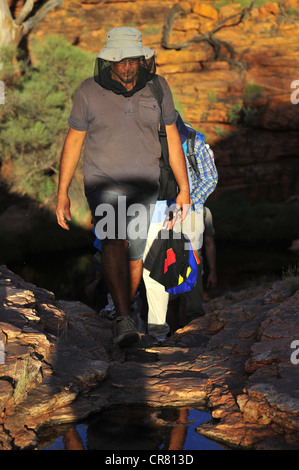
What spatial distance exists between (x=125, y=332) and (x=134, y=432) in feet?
4.43

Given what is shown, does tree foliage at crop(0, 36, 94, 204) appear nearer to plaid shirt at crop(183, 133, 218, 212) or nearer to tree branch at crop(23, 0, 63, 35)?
tree branch at crop(23, 0, 63, 35)

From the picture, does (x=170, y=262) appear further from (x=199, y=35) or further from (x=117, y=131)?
(x=199, y=35)

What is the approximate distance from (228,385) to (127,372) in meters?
0.63

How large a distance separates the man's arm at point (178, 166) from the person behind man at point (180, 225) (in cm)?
38

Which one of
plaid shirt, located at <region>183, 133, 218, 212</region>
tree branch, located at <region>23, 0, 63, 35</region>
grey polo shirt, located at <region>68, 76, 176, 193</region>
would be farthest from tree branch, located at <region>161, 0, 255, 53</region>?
Answer: grey polo shirt, located at <region>68, 76, 176, 193</region>

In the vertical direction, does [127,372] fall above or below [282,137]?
below

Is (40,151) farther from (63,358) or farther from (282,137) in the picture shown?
(63,358)

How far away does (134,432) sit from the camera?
283 centimetres

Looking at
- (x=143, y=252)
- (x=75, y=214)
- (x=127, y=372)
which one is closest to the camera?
(x=127, y=372)

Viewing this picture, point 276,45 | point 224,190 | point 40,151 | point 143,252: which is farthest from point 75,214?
point 143,252

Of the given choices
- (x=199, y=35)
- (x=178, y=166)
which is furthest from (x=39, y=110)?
(x=178, y=166)

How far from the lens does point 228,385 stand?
3.37 m

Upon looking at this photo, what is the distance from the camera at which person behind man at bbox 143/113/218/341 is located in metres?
4.78
